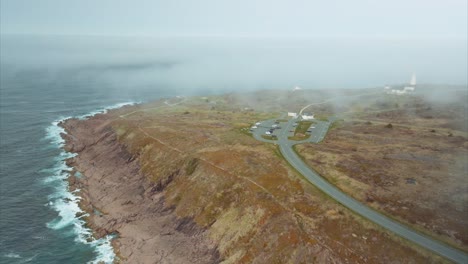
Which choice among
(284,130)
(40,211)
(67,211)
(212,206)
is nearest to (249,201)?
(212,206)

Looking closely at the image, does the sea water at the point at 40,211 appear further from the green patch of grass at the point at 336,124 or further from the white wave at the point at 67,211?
the green patch of grass at the point at 336,124

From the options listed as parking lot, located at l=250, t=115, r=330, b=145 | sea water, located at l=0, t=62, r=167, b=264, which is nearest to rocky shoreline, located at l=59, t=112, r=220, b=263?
sea water, located at l=0, t=62, r=167, b=264

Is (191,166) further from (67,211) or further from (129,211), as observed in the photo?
(67,211)

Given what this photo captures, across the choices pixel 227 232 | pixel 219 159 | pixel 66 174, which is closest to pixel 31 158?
pixel 66 174

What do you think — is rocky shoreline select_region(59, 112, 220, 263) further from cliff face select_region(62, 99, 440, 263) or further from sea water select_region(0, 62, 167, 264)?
sea water select_region(0, 62, 167, 264)

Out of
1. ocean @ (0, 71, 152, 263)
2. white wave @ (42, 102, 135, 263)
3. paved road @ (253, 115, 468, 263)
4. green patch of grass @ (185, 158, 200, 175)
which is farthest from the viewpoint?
green patch of grass @ (185, 158, 200, 175)

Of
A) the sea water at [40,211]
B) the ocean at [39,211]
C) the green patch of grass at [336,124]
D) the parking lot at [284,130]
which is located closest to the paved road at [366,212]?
the parking lot at [284,130]
